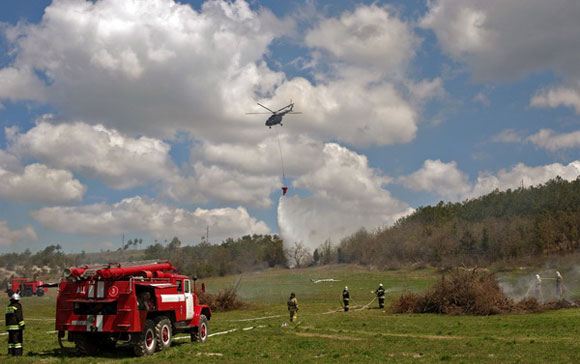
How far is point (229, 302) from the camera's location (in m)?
51.3

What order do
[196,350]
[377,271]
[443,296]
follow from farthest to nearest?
[377,271]
[443,296]
[196,350]

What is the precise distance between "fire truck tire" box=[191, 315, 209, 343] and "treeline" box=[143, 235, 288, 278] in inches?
2381

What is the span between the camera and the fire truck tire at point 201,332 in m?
25.9

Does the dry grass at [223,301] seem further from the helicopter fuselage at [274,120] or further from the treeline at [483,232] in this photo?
the treeline at [483,232]

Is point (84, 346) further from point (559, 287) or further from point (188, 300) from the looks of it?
point (559, 287)

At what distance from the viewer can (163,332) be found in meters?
23.2

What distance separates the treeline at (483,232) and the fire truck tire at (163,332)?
285ft

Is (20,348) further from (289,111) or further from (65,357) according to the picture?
(289,111)

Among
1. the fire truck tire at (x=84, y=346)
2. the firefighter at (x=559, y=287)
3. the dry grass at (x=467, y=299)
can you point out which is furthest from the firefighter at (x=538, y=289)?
the fire truck tire at (x=84, y=346)

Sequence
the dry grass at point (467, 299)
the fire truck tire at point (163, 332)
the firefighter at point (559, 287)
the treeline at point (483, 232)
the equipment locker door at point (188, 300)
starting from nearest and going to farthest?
the fire truck tire at point (163, 332)
the equipment locker door at point (188, 300)
the dry grass at point (467, 299)
the firefighter at point (559, 287)
the treeline at point (483, 232)

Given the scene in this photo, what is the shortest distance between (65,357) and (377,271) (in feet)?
360

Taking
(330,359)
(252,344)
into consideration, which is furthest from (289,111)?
(330,359)

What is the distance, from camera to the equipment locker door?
2499cm

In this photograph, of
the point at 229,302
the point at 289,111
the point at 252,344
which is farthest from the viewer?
the point at 289,111
